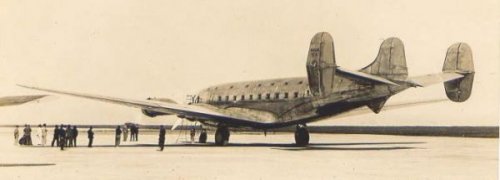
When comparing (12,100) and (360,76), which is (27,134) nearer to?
(12,100)

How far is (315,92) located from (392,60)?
377 cm

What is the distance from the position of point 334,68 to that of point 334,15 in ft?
6.14

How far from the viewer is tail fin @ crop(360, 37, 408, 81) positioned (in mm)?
22266

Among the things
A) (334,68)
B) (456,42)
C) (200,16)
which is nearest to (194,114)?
(200,16)

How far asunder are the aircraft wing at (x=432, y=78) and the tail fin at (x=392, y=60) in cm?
44

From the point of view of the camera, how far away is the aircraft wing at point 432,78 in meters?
21.6

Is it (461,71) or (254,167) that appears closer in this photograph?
(254,167)

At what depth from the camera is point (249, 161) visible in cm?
1939

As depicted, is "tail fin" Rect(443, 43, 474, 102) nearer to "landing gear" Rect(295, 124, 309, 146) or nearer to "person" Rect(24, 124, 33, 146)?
"landing gear" Rect(295, 124, 309, 146)

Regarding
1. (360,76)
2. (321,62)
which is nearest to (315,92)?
(321,62)

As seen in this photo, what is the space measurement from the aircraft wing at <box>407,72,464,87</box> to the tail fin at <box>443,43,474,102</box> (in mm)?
263

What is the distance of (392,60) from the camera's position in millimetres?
22500

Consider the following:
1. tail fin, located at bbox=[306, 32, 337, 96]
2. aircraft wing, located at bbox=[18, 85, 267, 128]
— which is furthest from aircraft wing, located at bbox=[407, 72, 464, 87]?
aircraft wing, located at bbox=[18, 85, 267, 128]

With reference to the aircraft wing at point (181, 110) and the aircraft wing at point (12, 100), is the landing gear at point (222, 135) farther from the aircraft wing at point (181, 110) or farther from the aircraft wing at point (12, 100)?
the aircraft wing at point (12, 100)
